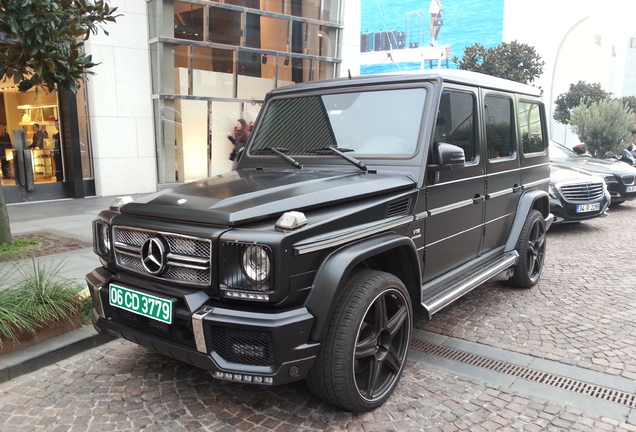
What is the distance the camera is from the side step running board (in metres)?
3.53

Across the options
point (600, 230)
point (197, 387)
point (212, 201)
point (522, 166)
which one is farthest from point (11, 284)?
point (600, 230)

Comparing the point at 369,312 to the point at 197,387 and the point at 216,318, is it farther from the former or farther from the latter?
the point at 197,387

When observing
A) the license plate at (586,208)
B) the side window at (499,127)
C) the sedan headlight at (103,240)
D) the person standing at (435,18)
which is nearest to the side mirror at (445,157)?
the side window at (499,127)

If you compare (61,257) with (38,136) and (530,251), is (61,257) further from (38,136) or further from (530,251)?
(38,136)

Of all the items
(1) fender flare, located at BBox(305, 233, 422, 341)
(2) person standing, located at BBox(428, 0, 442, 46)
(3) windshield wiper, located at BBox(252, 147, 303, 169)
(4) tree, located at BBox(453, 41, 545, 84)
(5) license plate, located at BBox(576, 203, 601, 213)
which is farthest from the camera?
(2) person standing, located at BBox(428, 0, 442, 46)

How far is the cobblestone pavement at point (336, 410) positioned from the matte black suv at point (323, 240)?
34cm

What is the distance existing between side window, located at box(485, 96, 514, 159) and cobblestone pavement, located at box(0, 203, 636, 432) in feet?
5.26

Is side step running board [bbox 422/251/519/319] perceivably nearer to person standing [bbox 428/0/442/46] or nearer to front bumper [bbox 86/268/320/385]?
front bumper [bbox 86/268/320/385]

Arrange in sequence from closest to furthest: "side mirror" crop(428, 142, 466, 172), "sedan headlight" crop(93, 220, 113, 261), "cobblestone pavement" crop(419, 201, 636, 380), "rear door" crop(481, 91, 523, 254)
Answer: "sedan headlight" crop(93, 220, 113, 261)
"side mirror" crop(428, 142, 466, 172)
"cobblestone pavement" crop(419, 201, 636, 380)
"rear door" crop(481, 91, 523, 254)

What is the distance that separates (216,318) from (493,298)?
3.69 metres

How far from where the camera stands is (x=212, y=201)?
2.83 m

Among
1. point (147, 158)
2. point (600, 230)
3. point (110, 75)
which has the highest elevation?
point (110, 75)

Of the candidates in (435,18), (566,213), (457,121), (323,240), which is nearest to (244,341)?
(323,240)

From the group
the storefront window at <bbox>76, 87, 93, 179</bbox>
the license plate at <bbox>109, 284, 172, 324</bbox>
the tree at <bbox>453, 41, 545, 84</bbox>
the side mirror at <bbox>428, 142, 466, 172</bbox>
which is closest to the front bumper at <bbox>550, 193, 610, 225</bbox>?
the side mirror at <bbox>428, 142, 466, 172</bbox>
